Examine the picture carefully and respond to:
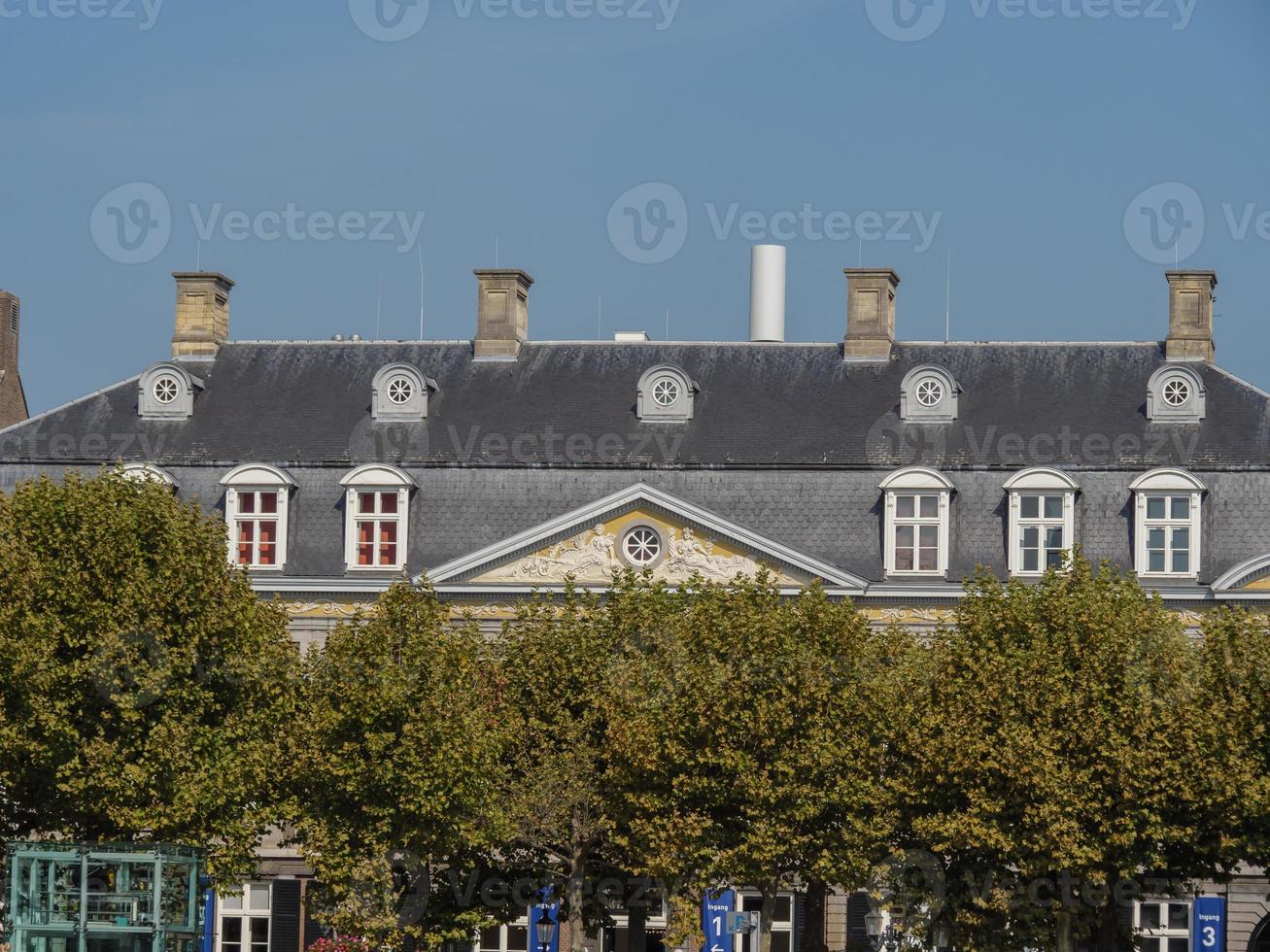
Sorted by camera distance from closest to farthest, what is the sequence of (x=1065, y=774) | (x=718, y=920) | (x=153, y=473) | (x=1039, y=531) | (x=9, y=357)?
(x=1065, y=774) → (x=153, y=473) → (x=718, y=920) → (x=1039, y=531) → (x=9, y=357)

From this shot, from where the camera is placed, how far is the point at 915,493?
247 ft

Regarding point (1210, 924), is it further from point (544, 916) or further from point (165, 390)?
point (165, 390)

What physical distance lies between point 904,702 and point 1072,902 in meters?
5.59

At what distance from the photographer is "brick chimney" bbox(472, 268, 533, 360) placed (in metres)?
82.3

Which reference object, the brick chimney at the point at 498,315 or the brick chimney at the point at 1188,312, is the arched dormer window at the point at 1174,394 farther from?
the brick chimney at the point at 498,315

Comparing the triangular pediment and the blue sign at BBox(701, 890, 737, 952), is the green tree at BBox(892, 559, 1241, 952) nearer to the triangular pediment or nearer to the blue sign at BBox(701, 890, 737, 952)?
the triangular pediment

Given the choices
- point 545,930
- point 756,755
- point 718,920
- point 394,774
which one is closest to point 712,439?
point 718,920

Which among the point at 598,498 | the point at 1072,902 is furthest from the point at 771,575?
the point at 1072,902

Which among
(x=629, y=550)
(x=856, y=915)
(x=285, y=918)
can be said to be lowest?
(x=285, y=918)

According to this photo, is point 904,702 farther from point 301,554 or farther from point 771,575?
point 301,554

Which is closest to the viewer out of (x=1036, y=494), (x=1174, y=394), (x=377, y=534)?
(x=1036, y=494)

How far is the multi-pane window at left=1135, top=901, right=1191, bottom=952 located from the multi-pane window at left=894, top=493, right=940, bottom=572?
33.5 feet

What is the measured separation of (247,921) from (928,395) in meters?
22.2

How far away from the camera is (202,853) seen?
62.5 meters
